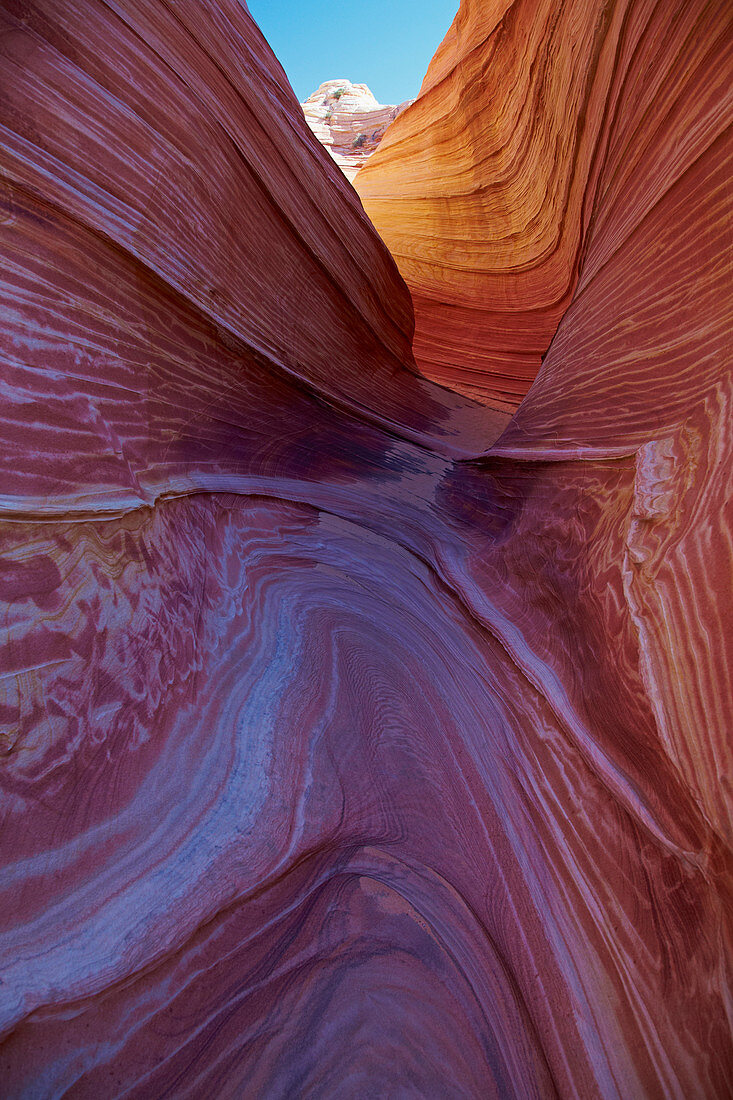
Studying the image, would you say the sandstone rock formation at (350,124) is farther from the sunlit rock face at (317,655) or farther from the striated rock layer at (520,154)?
the sunlit rock face at (317,655)

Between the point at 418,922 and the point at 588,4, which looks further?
the point at 588,4

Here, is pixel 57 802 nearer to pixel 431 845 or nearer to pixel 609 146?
pixel 431 845

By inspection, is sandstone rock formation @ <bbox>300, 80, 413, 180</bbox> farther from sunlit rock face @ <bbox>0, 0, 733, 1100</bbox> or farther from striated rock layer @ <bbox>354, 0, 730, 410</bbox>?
sunlit rock face @ <bbox>0, 0, 733, 1100</bbox>

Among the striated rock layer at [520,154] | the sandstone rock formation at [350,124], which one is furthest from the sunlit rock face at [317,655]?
the sandstone rock formation at [350,124]

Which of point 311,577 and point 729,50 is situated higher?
point 729,50

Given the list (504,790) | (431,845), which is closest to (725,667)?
(504,790)

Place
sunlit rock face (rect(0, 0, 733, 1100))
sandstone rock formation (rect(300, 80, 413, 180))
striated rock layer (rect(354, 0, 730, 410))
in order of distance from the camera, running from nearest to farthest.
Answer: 1. sunlit rock face (rect(0, 0, 733, 1100))
2. striated rock layer (rect(354, 0, 730, 410))
3. sandstone rock formation (rect(300, 80, 413, 180))

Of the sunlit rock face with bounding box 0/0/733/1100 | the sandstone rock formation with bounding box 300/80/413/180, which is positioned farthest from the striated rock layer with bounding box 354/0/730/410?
the sandstone rock formation with bounding box 300/80/413/180
